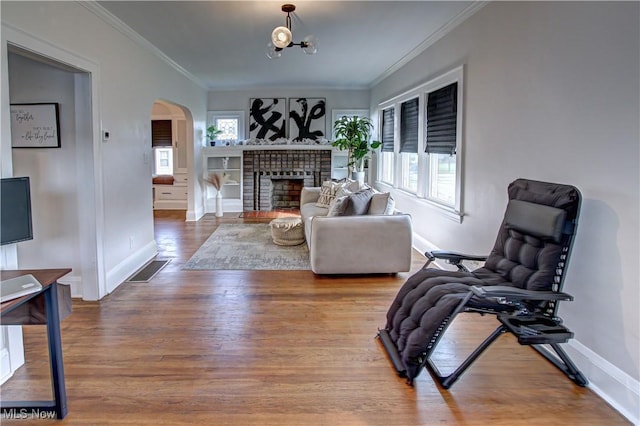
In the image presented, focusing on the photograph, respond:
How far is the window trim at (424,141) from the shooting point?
430 cm

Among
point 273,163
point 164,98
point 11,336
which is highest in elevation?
point 164,98

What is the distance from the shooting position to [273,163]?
900cm

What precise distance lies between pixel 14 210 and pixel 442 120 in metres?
4.06

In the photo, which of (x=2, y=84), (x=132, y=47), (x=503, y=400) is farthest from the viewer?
(x=132, y=47)

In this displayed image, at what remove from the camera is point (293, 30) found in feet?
15.1

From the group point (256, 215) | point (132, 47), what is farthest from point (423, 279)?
point (256, 215)

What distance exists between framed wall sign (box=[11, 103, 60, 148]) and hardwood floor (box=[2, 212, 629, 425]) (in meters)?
1.45

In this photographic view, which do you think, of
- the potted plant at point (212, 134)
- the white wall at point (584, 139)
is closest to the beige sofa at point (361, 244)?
the white wall at point (584, 139)

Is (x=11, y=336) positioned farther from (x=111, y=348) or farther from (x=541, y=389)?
(x=541, y=389)

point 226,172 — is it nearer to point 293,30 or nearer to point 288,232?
point 288,232

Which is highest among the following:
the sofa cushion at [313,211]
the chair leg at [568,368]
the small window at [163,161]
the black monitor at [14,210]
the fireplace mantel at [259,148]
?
the fireplace mantel at [259,148]

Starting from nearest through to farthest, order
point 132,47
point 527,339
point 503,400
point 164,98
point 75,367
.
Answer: point 527,339 → point 503,400 → point 75,367 → point 132,47 → point 164,98

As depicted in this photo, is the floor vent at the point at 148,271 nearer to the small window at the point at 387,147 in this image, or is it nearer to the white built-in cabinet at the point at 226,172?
the white built-in cabinet at the point at 226,172

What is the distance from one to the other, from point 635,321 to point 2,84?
3609mm
